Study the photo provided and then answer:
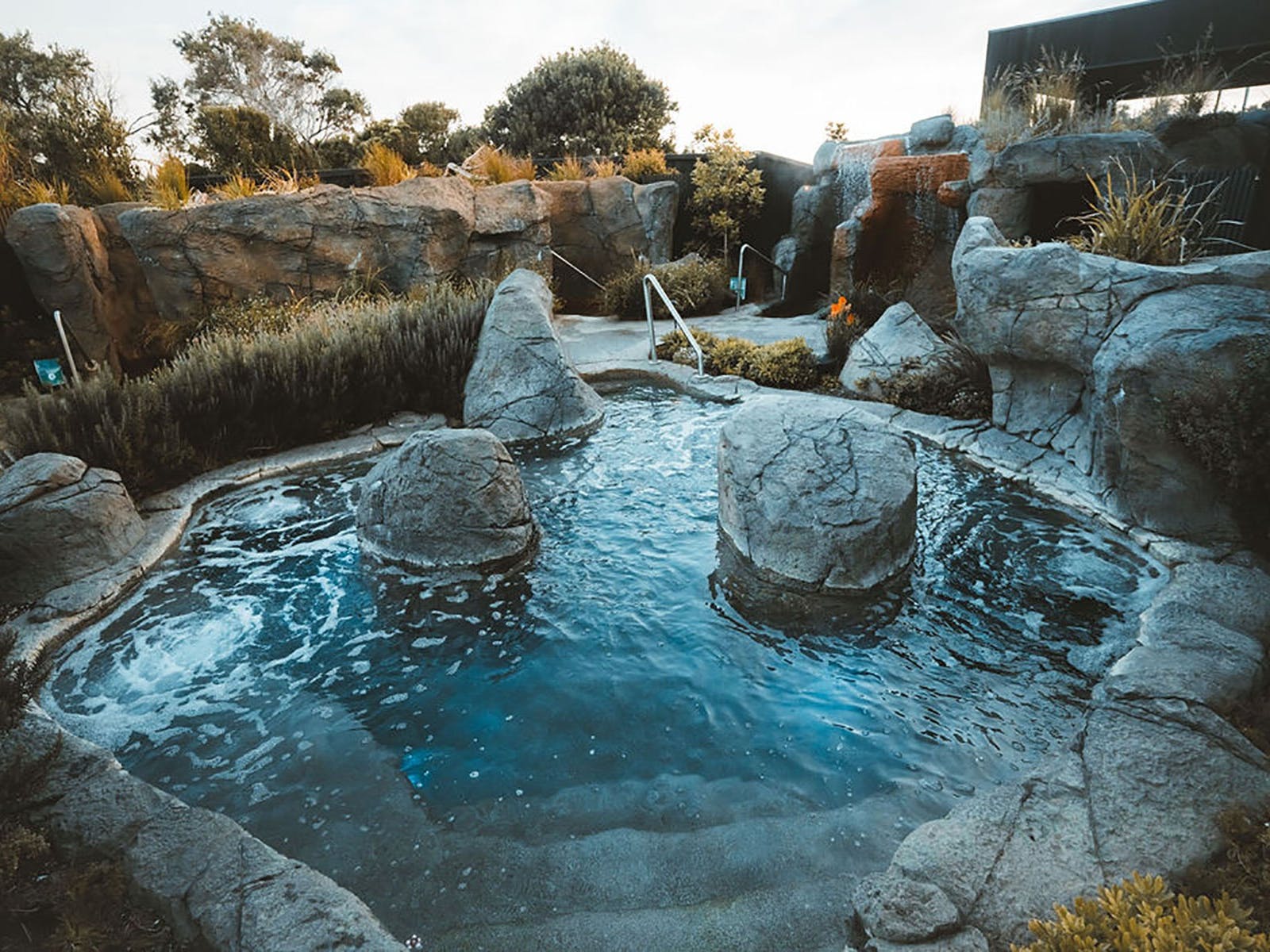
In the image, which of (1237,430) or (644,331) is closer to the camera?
(1237,430)

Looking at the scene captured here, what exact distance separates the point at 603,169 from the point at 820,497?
12.4 m

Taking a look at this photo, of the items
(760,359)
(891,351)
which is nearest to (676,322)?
(760,359)

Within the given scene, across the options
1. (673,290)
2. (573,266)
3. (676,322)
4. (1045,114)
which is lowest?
(676,322)

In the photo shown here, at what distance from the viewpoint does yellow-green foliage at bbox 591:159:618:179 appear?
48.5 ft

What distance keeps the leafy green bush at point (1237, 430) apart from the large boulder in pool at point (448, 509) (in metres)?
4.31

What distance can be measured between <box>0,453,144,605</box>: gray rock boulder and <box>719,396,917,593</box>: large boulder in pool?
4224 mm

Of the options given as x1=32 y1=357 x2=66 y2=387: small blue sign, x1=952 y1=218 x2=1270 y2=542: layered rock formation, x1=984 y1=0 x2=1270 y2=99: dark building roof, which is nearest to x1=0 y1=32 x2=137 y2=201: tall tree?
x1=32 y1=357 x2=66 y2=387: small blue sign

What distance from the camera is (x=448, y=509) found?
15.8 feet

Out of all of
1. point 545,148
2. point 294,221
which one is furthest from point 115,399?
point 545,148

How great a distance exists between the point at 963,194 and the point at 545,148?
14723 millimetres

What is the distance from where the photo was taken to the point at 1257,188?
25.3ft

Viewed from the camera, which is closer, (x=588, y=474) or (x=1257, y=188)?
(x=588, y=474)

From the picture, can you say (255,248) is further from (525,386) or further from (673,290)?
(673,290)

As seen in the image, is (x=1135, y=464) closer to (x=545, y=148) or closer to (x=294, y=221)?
(x=294, y=221)
